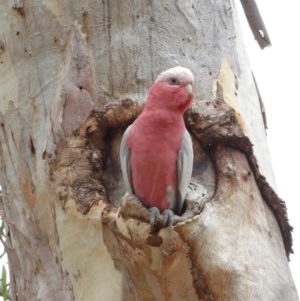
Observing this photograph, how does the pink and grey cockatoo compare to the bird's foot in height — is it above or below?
above

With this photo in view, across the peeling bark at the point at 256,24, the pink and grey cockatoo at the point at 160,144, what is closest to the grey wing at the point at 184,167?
the pink and grey cockatoo at the point at 160,144

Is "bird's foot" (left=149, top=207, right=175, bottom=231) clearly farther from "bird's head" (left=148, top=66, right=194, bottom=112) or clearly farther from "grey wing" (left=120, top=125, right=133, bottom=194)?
"bird's head" (left=148, top=66, right=194, bottom=112)

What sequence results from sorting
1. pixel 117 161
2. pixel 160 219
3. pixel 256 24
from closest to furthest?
pixel 160 219, pixel 117 161, pixel 256 24

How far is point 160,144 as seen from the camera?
8.23ft

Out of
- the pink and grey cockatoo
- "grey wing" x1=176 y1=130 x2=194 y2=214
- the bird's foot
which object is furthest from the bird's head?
the bird's foot

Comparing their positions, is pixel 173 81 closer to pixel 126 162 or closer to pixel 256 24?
pixel 126 162

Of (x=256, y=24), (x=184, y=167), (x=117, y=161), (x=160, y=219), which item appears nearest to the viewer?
(x=160, y=219)

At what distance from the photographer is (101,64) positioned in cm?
277

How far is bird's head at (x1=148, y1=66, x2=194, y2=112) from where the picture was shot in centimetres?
246

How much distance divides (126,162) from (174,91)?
0.90ft

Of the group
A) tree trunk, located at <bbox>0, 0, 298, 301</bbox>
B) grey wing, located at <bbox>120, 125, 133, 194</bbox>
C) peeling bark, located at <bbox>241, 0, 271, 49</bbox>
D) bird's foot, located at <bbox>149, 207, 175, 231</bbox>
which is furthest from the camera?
peeling bark, located at <bbox>241, 0, 271, 49</bbox>

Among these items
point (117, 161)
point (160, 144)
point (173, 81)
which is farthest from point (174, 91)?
point (117, 161)

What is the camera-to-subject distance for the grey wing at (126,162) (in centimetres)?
248

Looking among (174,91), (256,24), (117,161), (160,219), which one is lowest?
(160,219)
